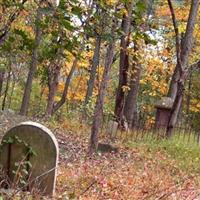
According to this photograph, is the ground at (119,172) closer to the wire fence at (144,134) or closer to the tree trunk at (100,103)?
the tree trunk at (100,103)

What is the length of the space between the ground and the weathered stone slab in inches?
12.3

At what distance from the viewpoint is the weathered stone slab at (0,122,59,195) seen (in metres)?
6.09

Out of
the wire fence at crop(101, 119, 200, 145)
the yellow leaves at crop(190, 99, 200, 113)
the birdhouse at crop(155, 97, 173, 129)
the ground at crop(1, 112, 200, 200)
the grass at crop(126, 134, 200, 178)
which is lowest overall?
the ground at crop(1, 112, 200, 200)

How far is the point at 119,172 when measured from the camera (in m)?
8.78

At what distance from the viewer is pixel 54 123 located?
15.9 metres

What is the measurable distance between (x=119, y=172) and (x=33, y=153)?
302cm

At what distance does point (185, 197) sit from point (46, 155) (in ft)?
6.94

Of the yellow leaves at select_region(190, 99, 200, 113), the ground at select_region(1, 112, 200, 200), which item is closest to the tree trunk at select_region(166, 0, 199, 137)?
the ground at select_region(1, 112, 200, 200)

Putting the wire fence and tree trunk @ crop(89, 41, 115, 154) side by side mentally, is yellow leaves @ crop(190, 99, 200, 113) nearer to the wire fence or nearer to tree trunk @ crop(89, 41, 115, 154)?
the wire fence

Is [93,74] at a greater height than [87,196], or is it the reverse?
[93,74]

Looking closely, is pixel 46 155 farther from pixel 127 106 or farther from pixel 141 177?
pixel 127 106

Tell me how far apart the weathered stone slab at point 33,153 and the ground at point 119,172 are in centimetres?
31

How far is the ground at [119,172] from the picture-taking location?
6.62 metres

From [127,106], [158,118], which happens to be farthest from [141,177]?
[127,106]
